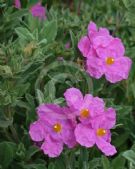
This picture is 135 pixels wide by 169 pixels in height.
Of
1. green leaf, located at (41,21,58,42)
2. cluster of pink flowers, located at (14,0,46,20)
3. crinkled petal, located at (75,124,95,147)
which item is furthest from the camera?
cluster of pink flowers, located at (14,0,46,20)

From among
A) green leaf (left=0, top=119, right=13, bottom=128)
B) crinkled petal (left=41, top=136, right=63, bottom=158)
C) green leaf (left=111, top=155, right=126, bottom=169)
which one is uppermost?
crinkled petal (left=41, top=136, right=63, bottom=158)

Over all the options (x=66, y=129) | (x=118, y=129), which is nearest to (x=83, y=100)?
(x=66, y=129)

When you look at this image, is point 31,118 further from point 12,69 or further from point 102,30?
point 102,30

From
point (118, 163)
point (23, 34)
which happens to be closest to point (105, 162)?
point (118, 163)

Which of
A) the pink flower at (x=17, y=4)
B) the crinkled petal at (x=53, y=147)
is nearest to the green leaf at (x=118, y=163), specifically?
the crinkled petal at (x=53, y=147)

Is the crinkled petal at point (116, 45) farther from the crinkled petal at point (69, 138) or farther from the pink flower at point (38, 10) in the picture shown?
the pink flower at point (38, 10)

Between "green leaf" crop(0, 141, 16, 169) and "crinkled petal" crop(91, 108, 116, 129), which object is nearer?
"crinkled petal" crop(91, 108, 116, 129)

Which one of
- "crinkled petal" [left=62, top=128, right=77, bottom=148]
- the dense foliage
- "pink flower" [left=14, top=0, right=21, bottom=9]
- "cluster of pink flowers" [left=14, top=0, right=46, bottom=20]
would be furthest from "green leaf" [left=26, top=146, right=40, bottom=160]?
"cluster of pink flowers" [left=14, top=0, right=46, bottom=20]

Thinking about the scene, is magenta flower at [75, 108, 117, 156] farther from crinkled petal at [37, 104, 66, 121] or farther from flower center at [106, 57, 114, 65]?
flower center at [106, 57, 114, 65]

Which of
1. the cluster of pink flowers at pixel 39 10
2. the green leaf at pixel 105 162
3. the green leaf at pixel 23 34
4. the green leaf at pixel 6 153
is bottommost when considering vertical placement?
the green leaf at pixel 6 153
